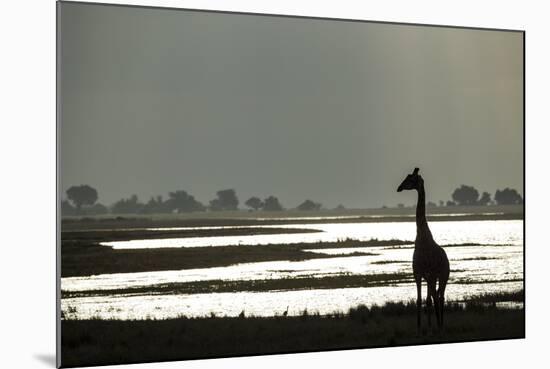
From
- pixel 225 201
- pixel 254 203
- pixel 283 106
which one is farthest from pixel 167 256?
pixel 283 106

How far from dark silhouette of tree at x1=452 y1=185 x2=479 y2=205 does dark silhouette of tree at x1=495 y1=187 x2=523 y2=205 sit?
0.20 metres

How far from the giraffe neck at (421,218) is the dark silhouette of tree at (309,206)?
2.90ft

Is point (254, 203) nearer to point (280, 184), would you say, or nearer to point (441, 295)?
point (280, 184)

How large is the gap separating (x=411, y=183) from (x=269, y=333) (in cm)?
173

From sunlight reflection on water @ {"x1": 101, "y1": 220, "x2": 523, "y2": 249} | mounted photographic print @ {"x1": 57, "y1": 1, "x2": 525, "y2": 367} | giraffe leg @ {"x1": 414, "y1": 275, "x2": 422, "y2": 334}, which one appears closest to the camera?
mounted photographic print @ {"x1": 57, "y1": 1, "x2": 525, "y2": 367}

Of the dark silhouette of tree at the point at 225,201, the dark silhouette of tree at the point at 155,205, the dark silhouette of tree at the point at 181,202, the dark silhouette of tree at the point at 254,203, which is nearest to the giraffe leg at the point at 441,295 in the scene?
the dark silhouette of tree at the point at 254,203

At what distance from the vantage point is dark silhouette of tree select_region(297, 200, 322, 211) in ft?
27.9

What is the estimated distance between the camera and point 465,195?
9.11 metres

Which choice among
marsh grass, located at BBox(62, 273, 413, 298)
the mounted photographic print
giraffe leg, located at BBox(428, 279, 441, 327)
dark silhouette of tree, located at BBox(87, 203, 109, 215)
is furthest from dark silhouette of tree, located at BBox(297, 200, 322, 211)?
dark silhouette of tree, located at BBox(87, 203, 109, 215)

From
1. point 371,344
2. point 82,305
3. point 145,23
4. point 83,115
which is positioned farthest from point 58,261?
point 371,344

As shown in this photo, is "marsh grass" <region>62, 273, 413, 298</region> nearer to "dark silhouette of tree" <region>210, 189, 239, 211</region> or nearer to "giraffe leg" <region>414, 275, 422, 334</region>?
"giraffe leg" <region>414, 275, 422, 334</region>

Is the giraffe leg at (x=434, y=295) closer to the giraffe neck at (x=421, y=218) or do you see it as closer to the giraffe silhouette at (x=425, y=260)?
the giraffe silhouette at (x=425, y=260)

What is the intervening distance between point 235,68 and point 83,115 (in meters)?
1.27

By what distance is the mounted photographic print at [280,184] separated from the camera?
25.9 feet
